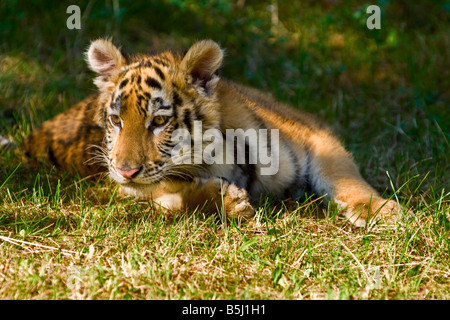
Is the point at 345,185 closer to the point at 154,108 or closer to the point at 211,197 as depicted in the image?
the point at 211,197

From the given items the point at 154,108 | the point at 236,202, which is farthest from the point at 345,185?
the point at 154,108

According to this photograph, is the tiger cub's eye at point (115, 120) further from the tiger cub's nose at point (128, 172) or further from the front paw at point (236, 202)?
the front paw at point (236, 202)

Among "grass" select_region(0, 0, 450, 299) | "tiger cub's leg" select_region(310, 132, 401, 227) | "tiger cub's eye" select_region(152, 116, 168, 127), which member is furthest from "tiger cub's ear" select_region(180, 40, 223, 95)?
"tiger cub's leg" select_region(310, 132, 401, 227)

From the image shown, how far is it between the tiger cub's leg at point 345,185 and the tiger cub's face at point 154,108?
942 mm

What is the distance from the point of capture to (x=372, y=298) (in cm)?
278

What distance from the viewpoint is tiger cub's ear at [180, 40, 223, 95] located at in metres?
3.44

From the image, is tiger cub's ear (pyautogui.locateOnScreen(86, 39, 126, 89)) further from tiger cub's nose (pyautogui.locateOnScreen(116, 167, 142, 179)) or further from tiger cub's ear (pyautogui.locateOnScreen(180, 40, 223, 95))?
tiger cub's nose (pyautogui.locateOnScreen(116, 167, 142, 179))

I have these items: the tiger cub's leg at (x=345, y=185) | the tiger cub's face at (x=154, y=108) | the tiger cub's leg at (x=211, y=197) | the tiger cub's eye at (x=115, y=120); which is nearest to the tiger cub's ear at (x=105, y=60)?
the tiger cub's face at (x=154, y=108)

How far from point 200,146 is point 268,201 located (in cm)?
66

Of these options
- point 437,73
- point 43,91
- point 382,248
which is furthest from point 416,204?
point 43,91

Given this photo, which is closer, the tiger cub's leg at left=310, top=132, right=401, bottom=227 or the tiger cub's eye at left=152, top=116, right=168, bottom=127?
the tiger cub's eye at left=152, top=116, right=168, bottom=127

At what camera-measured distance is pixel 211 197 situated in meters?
3.53
